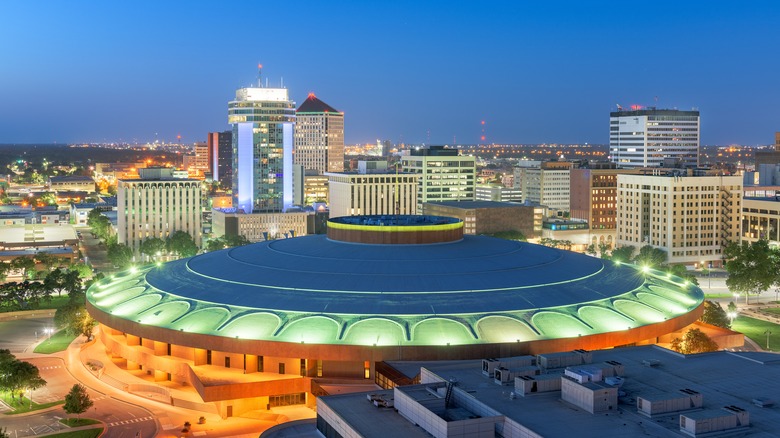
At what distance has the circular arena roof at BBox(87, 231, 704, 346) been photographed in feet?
213

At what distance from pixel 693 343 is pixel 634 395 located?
25856 millimetres

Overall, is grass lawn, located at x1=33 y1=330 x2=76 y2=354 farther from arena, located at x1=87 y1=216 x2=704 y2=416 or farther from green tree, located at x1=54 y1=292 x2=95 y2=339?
arena, located at x1=87 y1=216 x2=704 y2=416

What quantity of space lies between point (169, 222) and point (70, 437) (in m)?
125

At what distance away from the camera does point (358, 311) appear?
2618 inches

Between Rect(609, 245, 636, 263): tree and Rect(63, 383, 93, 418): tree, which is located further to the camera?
Rect(609, 245, 636, 263): tree

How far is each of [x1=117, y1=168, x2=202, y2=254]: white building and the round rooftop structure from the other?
309 ft

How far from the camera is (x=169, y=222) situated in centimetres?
18138

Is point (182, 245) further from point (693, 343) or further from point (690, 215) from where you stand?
point (693, 343)

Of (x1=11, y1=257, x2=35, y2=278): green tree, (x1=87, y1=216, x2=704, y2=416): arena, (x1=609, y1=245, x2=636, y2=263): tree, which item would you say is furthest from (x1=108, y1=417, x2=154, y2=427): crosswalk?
(x1=609, y1=245, x2=636, y2=263): tree

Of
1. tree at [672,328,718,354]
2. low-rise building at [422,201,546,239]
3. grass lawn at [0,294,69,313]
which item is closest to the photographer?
tree at [672,328,718,354]

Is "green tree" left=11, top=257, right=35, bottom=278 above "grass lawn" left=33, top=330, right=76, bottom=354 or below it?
above

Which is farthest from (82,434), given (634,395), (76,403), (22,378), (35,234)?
(35,234)

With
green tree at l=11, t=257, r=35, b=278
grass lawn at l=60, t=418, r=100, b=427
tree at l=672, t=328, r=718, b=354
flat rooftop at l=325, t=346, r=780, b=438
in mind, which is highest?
flat rooftop at l=325, t=346, r=780, b=438

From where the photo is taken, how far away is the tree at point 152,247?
164 m
